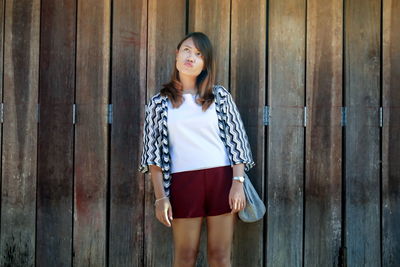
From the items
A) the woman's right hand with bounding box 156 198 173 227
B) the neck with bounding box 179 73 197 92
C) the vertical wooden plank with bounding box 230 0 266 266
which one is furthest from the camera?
the vertical wooden plank with bounding box 230 0 266 266

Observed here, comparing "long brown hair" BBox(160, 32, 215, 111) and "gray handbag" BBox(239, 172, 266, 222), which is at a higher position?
"long brown hair" BBox(160, 32, 215, 111)

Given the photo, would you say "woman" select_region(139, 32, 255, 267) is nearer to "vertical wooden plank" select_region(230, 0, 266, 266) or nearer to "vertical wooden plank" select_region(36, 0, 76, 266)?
"vertical wooden plank" select_region(230, 0, 266, 266)

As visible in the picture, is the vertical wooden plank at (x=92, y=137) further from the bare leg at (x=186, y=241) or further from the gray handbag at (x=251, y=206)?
the gray handbag at (x=251, y=206)

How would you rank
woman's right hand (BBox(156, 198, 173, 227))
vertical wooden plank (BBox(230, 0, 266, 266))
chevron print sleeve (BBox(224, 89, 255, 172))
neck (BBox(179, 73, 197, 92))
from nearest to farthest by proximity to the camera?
woman's right hand (BBox(156, 198, 173, 227)) < chevron print sleeve (BBox(224, 89, 255, 172)) < neck (BBox(179, 73, 197, 92)) < vertical wooden plank (BBox(230, 0, 266, 266))

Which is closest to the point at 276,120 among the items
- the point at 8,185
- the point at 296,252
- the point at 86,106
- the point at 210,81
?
the point at 210,81

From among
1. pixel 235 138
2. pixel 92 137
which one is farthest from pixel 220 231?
pixel 92 137

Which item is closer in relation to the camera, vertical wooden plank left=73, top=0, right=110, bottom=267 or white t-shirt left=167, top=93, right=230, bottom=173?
white t-shirt left=167, top=93, right=230, bottom=173

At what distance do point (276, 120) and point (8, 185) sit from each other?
77.4 inches

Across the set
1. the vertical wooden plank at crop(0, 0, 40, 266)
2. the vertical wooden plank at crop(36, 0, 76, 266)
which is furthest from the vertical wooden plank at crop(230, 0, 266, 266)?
the vertical wooden plank at crop(0, 0, 40, 266)

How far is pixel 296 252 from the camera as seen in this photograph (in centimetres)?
328

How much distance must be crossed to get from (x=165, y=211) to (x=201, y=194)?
0.23 m

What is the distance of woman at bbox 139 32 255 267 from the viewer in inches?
106

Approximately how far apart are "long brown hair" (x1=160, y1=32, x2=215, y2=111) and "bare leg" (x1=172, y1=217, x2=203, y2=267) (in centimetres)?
67

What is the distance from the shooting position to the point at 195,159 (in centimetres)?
270
